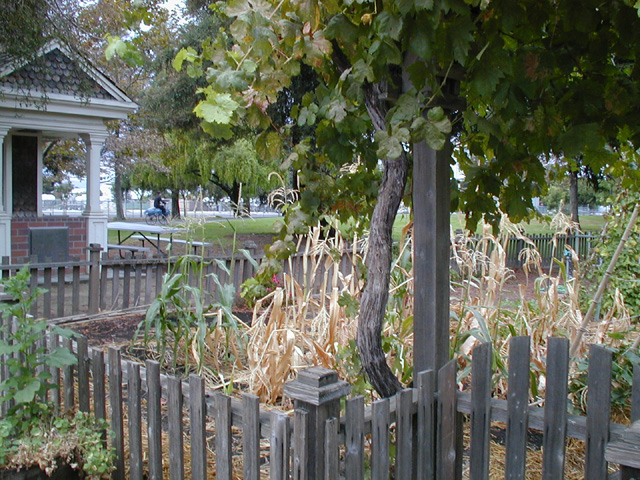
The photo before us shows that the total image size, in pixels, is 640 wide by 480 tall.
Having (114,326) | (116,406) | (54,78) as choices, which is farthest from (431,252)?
(54,78)

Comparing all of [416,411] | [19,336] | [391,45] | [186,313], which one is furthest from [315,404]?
[186,313]

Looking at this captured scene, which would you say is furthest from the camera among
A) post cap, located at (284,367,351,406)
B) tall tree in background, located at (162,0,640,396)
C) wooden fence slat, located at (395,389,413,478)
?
wooden fence slat, located at (395,389,413,478)

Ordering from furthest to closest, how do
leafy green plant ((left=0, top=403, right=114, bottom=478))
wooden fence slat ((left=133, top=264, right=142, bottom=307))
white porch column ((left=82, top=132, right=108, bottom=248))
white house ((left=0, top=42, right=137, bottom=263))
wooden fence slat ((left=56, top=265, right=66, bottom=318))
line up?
white porch column ((left=82, top=132, right=108, bottom=248)), white house ((left=0, top=42, right=137, bottom=263)), wooden fence slat ((left=133, top=264, right=142, bottom=307)), wooden fence slat ((left=56, top=265, right=66, bottom=318)), leafy green plant ((left=0, top=403, right=114, bottom=478))

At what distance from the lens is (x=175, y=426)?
8.36 ft

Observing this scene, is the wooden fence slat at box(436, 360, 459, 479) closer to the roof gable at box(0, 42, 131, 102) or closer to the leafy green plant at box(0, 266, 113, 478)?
the leafy green plant at box(0, 266, 113, 478)

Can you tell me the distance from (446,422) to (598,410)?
1.86ft

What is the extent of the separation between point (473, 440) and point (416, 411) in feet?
0.78

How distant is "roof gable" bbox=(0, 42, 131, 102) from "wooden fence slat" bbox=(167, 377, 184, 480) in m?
8.94

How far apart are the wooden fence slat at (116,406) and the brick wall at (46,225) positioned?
8626mm

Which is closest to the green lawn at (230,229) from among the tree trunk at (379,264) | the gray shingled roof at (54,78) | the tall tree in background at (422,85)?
the tall tree in background at (422,85)

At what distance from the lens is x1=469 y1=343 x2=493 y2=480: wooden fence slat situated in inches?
85.6

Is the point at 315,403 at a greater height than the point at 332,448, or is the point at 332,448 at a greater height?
the point at 315,403

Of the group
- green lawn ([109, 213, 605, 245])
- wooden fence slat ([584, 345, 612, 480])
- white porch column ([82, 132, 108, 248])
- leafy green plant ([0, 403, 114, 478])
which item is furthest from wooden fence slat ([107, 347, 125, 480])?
white porch column ([82, 132, 108, 248])

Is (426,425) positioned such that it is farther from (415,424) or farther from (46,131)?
(46,131)
